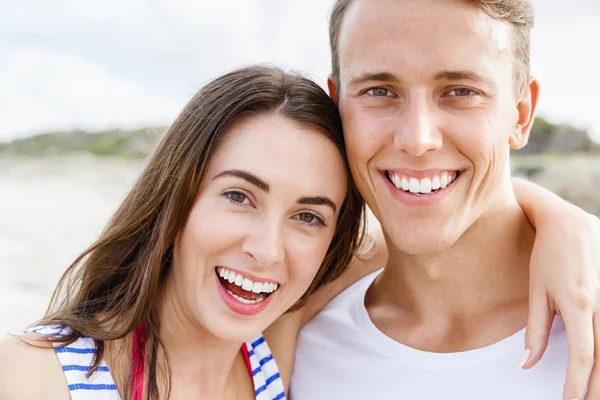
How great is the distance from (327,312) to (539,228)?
0.92 meters

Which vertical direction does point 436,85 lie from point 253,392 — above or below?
above

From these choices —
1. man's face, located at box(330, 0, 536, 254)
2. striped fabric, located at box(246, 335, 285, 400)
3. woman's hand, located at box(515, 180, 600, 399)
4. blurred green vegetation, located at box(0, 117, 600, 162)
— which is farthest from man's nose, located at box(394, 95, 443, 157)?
blurred green vegetation, located at box(0, 117, 600, 162)

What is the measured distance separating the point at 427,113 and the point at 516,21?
0.49 meters

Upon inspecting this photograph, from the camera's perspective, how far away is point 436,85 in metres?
2.26

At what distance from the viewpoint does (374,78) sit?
2340mm

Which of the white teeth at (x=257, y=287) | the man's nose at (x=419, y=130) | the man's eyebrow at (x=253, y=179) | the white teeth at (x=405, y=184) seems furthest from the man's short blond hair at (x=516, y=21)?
the white teeth at (x=257, y=287)

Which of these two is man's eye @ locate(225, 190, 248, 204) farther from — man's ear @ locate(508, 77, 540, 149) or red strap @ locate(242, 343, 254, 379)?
man's ear @ locate(508, 77, 540, 149)

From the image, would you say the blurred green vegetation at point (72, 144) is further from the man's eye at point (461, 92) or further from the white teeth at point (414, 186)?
the man's eye at point (461, 92)

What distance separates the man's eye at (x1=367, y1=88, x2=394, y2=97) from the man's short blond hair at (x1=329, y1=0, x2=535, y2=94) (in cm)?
24

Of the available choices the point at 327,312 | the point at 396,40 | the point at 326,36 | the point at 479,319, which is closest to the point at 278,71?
the point at 326,36

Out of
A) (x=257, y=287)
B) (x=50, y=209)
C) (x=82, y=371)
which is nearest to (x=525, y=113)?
(x=257, y=287)

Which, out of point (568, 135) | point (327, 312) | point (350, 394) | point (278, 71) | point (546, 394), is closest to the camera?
point (546, 394)

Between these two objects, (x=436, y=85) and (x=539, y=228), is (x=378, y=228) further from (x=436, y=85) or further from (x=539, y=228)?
(x=436, y=85)

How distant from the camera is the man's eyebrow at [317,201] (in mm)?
2338
